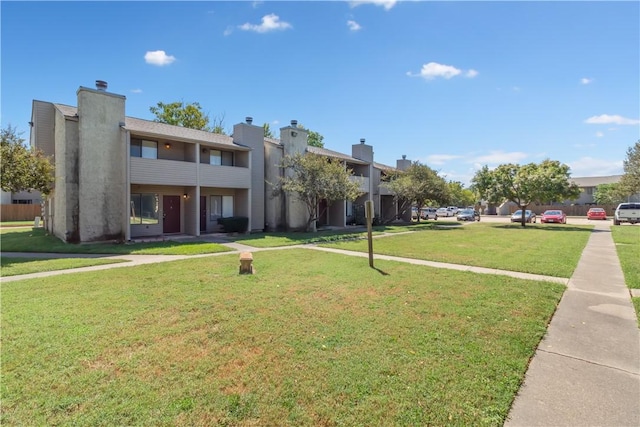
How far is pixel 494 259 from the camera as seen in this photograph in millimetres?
11016

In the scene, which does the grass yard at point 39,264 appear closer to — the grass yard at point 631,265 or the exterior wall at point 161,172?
the exterior wall at point 161,172

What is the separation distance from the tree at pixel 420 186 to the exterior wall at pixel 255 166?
38.5 feet

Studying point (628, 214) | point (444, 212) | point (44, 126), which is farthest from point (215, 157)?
point (444, 212)

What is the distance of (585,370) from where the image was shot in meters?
3.79

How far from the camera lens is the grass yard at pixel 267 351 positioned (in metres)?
3.00

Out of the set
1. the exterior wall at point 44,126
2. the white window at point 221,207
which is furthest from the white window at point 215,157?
the exterior wall at point 44,126

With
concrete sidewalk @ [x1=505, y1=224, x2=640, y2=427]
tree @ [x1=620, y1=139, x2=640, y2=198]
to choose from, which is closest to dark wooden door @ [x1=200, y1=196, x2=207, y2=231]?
concrete sidewalk @ [x1=505, y1=224, x2=640, y2=427]

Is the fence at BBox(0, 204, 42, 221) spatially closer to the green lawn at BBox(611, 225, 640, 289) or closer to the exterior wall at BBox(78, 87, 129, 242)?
the exterior wall at BBox(78, 87, 129, 242)

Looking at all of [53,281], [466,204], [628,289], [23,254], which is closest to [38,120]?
[23,254]

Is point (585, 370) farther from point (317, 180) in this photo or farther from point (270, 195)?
point (270, 195)

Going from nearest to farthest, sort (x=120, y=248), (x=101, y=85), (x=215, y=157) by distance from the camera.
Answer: (x=120, y=248)
(x=101, y=85)
(x=215, y=157)

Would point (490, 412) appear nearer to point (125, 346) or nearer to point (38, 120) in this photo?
point (125, 346)

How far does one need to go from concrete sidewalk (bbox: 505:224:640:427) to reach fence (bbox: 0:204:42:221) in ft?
149

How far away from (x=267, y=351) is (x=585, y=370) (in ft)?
12.4
